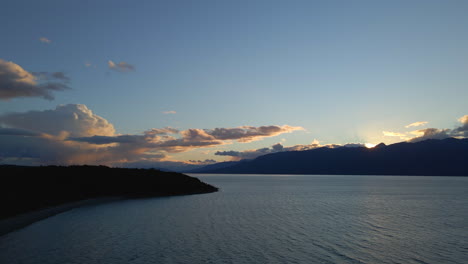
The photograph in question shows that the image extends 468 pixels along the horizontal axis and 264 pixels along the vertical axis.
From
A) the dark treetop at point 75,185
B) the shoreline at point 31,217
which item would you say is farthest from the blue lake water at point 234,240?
the dark treetop at point 75,185

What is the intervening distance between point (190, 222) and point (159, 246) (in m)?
17.8

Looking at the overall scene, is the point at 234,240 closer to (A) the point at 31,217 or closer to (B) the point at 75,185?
(A) the point at 31,217

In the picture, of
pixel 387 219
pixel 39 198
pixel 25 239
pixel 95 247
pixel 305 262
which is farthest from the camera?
pixel 39 198

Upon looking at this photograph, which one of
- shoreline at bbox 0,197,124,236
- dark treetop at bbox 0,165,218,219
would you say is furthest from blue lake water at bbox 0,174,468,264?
dark treetop at bbox 0,165,218,219

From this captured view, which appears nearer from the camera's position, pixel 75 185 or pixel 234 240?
pixel 234 240

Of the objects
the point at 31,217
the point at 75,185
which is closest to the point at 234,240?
the point at 31,217

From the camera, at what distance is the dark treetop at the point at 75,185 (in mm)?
66800

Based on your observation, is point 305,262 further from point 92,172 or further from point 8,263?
point 92,172

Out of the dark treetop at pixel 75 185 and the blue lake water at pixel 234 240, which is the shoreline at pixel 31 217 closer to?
the blue lake water at pixel 234 240

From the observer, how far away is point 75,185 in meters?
97.1

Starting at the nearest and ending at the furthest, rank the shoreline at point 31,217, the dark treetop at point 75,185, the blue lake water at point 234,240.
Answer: the blue lake water at point 234,240, the shoreline at point 31,217, the dark treetop at point 75,185

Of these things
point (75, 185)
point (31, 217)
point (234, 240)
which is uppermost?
point (75, 185)

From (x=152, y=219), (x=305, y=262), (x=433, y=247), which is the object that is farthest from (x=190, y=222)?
(x=433, y=247)

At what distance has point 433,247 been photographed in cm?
3538
